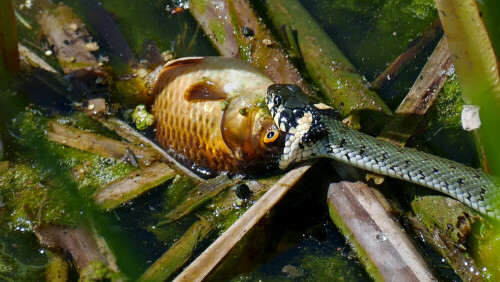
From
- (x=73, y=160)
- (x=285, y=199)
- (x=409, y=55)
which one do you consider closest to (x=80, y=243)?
(x=73, y=160)

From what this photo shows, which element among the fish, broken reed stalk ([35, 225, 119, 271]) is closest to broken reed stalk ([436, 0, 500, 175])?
the fish

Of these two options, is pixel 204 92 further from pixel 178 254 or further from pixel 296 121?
pixel 178 254

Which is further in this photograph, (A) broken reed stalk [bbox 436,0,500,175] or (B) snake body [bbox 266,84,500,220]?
(B) snake body [bbox 266,84,500,220]

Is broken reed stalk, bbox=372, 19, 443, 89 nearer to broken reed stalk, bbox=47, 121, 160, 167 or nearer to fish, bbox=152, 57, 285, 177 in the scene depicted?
fish, bbox=152, 57, 285, 177

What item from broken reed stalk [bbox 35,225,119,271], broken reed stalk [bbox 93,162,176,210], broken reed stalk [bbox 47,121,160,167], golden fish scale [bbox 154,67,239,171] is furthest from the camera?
broken reed stalk [bbox 47,121,160,167]

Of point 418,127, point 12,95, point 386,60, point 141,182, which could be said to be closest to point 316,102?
point 418,127

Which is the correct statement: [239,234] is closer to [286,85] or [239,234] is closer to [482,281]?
[286,85]

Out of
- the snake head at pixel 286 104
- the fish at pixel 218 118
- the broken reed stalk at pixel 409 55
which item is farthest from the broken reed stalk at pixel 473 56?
the broken reed stalk at pixel 409 55
